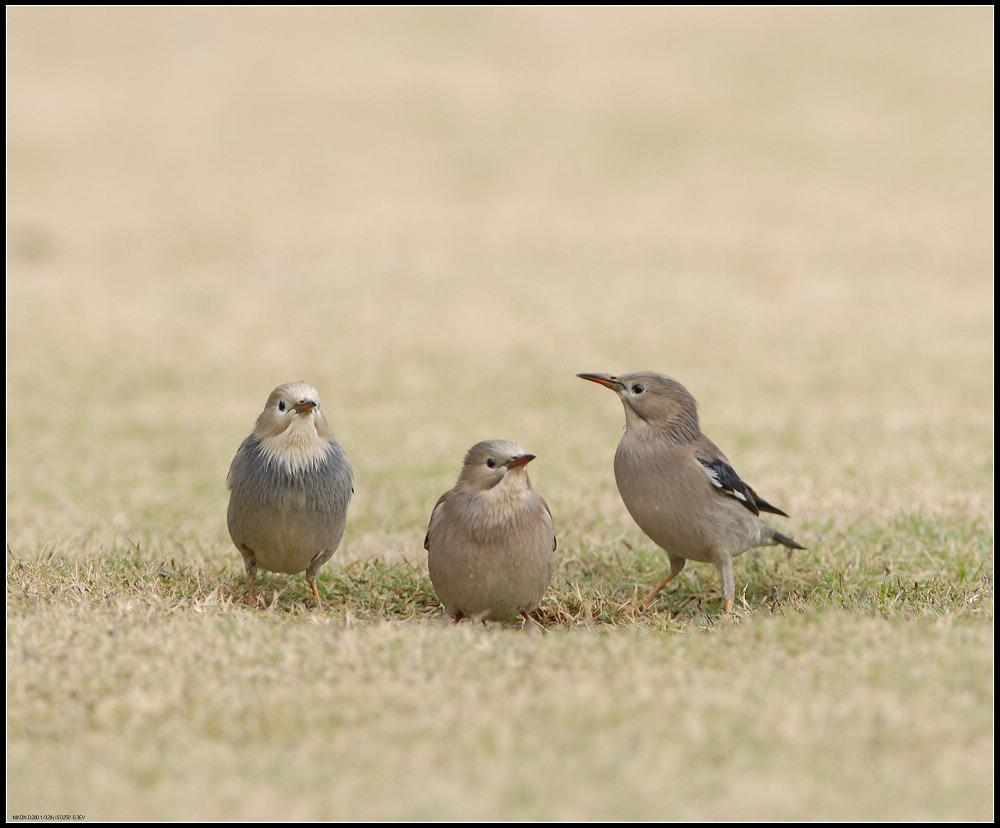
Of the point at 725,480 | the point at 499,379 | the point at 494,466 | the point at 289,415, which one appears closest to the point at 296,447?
the point at 289,415

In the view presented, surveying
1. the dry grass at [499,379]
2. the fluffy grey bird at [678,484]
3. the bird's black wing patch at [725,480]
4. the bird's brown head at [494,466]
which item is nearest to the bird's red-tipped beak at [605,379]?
the fluffy grey bird at [678,484]

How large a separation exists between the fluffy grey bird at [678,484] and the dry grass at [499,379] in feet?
1.25

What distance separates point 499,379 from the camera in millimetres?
13398

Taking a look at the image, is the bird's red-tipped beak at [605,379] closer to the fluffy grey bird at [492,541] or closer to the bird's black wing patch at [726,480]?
the bird's black wing patch at [726,480]

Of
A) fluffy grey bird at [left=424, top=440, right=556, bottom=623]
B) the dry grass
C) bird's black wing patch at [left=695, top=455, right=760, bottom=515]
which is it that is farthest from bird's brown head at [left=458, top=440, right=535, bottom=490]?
bird's black wing patch at [left=695, top=455, right=760, bottom=515]

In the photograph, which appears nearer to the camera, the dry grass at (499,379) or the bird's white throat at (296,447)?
the dry grass at (499,379)

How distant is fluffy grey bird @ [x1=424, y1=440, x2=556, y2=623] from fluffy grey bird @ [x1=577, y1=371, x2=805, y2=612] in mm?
668

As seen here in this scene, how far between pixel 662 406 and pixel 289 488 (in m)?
1.98

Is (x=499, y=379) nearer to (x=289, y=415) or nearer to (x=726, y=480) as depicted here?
(x=726, y=480)

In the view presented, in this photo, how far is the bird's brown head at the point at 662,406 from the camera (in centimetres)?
618

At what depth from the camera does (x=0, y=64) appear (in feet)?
61.9

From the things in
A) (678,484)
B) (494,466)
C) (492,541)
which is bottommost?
(492,541)

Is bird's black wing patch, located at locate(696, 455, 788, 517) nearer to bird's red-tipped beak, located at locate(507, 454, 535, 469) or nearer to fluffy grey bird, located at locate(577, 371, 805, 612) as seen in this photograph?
fluffy grey bird, located at locate(577, 371, 805, 612)

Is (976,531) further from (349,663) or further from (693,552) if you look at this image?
(349,663)
